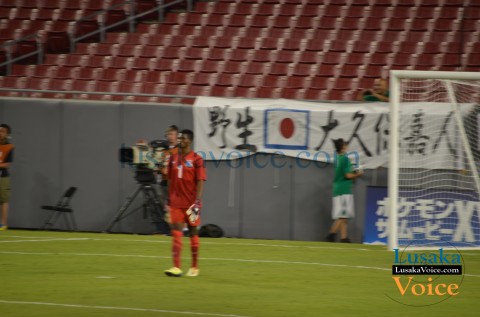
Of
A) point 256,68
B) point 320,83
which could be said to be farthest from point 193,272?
point 256,68

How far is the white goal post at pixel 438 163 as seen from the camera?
1866cm

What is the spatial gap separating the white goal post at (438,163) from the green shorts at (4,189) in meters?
8.11

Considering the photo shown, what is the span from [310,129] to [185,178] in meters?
6.92

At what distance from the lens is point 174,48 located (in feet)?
82.8

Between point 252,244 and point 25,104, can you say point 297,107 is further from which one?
point 25,104

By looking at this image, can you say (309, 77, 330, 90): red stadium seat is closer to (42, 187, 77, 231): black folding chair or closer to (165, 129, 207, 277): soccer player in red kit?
(42, 187, 77, 231): black folding chair

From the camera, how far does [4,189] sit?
21656 millimetres

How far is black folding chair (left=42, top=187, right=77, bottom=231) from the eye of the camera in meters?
21.6

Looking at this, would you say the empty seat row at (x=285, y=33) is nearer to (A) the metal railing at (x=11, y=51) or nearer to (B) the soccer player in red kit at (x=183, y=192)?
(A) the metal railing at (x=11, y=51)

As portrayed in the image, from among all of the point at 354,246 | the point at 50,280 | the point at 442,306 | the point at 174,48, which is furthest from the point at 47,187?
the point at 442,306

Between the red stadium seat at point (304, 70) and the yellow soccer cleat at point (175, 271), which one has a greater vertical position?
the red stadium seat at point (304, 70)

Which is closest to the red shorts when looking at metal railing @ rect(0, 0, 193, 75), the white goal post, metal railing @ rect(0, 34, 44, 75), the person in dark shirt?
the white goal post

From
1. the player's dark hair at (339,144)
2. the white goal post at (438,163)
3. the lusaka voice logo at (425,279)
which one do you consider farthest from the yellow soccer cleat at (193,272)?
the player's dark hair at (339,144)

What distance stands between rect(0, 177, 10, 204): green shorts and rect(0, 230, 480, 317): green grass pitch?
1.91 meters
